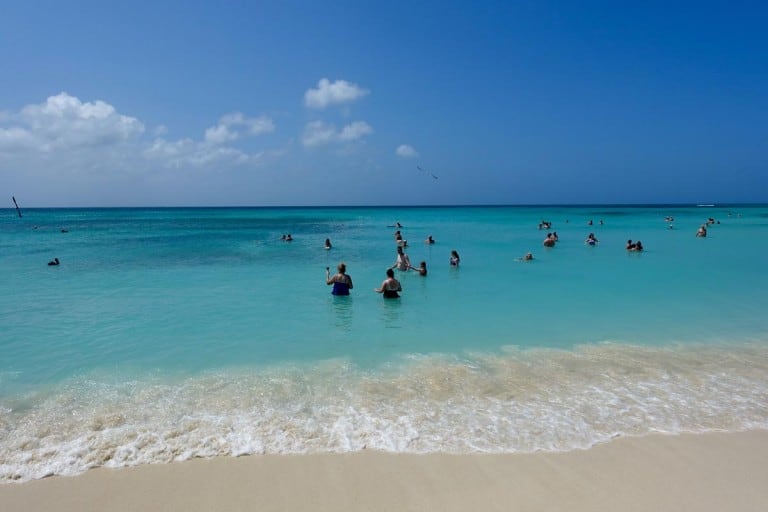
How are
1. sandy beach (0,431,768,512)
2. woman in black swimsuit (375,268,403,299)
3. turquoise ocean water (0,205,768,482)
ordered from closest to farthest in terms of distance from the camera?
sandy beach (0,431,768,512), turquoise ocean water (0,205,768,482), woman in black swimsuit (375,268,403,299)

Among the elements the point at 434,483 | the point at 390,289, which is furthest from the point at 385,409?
the point at 390,289

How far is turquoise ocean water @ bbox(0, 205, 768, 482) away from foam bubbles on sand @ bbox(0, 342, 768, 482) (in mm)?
26

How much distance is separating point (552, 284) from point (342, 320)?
7.93 m

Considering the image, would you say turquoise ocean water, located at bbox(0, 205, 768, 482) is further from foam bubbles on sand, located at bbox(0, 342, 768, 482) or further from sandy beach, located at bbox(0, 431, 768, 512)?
sandy beach, located at bbox(0, 431, 768, 512)

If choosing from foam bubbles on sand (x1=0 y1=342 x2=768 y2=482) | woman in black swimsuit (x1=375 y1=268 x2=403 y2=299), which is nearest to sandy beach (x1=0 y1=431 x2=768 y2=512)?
foam bubbles on sand (x1=0 y1=342 x2=768 y2=482)

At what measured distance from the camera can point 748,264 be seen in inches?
773

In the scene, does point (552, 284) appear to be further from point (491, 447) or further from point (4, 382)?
point (4, 382)

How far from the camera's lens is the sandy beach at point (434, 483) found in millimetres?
4000

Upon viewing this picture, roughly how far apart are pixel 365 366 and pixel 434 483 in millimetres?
3255

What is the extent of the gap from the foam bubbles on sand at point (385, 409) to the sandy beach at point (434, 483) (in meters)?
0.23

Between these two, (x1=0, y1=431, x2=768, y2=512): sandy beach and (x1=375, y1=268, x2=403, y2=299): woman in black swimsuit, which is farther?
(x1=375, y1=268, x2=403, y2=299): woman in black swimsuit

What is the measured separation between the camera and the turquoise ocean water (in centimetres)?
513

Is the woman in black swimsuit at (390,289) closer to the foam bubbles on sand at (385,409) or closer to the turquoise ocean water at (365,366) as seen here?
the turquoise ocean water at (365,366)

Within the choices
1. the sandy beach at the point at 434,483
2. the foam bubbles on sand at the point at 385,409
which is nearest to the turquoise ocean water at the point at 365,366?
the foam bubbles on sand at the point at 385,409
